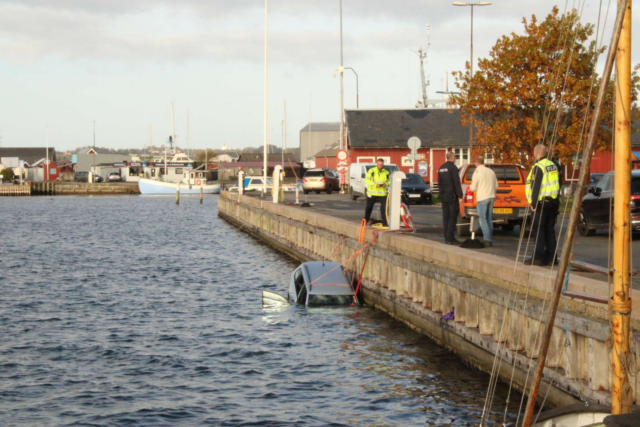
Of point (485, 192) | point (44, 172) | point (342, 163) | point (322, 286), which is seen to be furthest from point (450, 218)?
point (44, 172)

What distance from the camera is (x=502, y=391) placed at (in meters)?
10.6

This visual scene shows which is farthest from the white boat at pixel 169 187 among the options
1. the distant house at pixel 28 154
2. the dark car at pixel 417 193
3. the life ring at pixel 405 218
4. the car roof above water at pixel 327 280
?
the car roof above water at pixel 327 280

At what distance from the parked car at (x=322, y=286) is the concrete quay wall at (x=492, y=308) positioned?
25.0 inches

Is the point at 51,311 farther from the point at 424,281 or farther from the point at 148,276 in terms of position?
the point at 424,281

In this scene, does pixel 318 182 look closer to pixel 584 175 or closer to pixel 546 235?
pixel 546 235

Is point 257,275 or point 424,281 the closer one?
point 424,281

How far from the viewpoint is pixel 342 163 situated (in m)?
50.9

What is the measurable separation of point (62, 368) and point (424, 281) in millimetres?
6204

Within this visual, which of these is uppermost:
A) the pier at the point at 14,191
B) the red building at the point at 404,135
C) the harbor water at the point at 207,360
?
the red building at the point at 404,135

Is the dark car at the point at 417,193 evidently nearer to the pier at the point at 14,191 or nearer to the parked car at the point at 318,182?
the parked car at the point at 318,182

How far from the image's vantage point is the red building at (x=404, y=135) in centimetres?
6050

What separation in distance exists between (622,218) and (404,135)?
185 ft

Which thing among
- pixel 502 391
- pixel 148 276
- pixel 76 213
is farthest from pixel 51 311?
pixel 76 213

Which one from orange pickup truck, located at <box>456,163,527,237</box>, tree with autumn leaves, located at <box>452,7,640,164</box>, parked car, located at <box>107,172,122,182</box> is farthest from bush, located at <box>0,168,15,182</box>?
orange pickup truck, located at <box>456,163,527,237</box>
